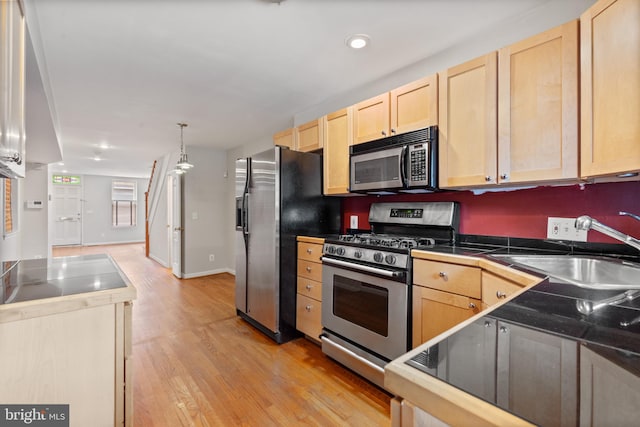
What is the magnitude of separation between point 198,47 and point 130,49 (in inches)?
19.8

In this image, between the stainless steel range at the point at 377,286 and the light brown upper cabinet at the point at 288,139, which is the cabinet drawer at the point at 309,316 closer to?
the stainless steel range at the point at 377,286

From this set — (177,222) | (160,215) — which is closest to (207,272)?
(177,222)

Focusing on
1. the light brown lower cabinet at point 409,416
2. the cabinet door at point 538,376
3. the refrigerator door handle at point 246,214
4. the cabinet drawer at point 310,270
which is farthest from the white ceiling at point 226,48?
the light brown lower cabinet at point 409,416

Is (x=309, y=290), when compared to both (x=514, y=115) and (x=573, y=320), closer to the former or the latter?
(x=514, y=115)

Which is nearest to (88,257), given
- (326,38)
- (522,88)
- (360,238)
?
(360,238)

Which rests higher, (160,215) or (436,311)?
(160,215)

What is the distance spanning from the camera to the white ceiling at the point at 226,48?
1720mm

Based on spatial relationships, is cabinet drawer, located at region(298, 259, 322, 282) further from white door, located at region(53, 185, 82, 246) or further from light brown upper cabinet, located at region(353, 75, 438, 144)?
white door, located at region(53, 185, 82, 246)

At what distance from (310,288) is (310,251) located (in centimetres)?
34

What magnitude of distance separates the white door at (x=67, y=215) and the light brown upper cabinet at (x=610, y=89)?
1181cm

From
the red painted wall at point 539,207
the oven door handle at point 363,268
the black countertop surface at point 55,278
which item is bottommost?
the oven door handle at point 363,268

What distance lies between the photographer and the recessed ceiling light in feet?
6.51

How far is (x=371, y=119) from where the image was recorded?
7.95 feet

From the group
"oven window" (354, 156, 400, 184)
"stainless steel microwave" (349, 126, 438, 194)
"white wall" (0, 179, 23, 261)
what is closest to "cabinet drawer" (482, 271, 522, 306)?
"stainless steel microwave" (349, 126, 438, 194)
